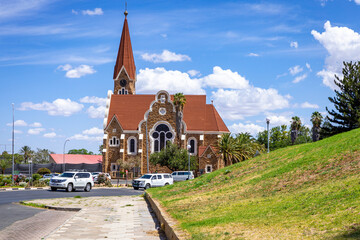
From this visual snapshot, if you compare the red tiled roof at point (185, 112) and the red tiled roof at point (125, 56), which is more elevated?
the red tiled roof at point (125, 56)

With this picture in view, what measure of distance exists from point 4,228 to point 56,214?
464 centimetres

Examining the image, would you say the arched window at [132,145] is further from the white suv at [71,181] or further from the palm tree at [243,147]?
the white suv at [71,181]

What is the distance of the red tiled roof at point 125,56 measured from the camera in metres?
Result: 81.3

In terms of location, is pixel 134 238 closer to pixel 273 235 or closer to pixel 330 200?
pixel 273 235

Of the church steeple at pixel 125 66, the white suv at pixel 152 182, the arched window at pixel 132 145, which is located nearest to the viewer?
the white suv at pixel 152 182

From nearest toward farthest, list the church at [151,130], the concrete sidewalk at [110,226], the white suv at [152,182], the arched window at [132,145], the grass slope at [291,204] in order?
the grass slope at [291,204], the concrete sidewalk at [110,226], the white suv at [152,182], the church at [151,130], the arched window at [132,145]

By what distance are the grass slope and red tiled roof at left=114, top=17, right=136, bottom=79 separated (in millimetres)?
63614

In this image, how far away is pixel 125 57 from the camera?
81.8 metres

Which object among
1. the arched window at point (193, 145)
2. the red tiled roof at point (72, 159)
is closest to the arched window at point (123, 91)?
the arched window at point (193, 145)

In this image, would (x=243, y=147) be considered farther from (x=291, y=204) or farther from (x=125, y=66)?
(x=291, y=204)

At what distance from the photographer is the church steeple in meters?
80.9

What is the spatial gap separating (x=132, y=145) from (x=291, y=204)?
6125 centimetres

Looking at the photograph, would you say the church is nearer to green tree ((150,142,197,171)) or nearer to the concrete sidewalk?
green tree ((150,142,197,171))

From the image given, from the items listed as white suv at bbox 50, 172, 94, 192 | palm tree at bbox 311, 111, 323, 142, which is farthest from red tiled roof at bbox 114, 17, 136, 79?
white suv at bbox 50, 172, 94, 192
